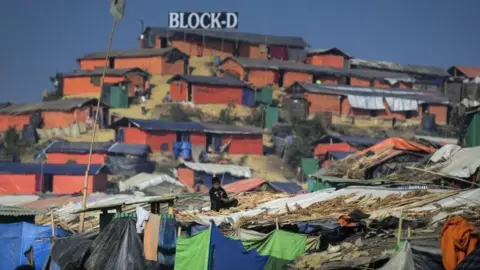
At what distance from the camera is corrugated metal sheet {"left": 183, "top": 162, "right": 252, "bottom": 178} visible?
1532 inches

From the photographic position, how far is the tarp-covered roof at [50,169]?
37156 mm

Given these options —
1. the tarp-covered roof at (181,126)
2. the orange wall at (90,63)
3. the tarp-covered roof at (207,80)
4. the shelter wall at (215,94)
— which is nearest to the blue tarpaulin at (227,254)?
the tarp-covered roof at (181,126)

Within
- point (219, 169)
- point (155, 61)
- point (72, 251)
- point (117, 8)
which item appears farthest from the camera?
point (155, 61)

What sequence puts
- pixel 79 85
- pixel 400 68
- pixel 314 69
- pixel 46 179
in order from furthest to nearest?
pixel 400 68, pixel 314 69, pixel 79 85, pixel 46 179

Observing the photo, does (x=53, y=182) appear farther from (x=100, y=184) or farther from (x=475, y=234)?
(x=475, y=234)

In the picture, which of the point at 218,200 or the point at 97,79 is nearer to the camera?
the point at 218,200

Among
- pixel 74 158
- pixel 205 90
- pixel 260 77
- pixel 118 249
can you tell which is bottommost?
pixel 74 158

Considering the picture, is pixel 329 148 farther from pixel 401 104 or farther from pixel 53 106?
pixel 53 106

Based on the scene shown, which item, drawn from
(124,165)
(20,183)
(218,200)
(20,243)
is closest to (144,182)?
(124,165)

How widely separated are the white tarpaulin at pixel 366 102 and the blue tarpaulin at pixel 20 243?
36.5 metres

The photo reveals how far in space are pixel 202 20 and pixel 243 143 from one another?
16.2m

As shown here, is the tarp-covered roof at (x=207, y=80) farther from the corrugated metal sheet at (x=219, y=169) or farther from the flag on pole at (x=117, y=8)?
the flag on pole at (x=117, y=8)

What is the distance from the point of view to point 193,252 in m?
13.0

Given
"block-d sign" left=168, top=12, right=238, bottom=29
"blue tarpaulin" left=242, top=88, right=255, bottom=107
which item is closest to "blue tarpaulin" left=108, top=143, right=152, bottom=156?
"blue tarpaulin" left=242, top=88, right=255, bottom=107
